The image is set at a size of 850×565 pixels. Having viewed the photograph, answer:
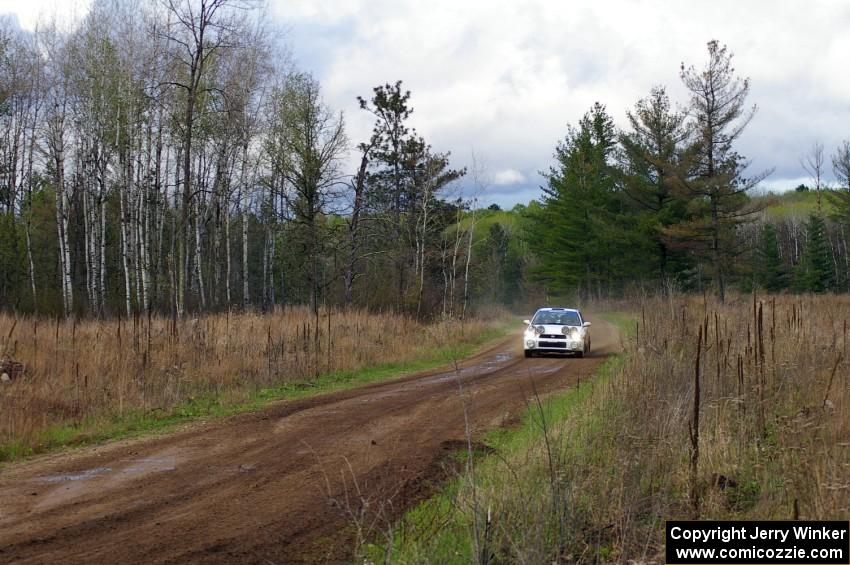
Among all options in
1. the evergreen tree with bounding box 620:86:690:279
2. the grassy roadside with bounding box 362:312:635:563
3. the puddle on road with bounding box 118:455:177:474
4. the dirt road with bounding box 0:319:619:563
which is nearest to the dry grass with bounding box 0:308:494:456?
the dirt road with bounding box 0:319:619:563

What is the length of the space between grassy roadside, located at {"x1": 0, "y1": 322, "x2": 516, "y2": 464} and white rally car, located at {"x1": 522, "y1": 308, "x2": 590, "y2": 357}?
3.03 metres

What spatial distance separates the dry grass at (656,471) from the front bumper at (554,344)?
42.3ft

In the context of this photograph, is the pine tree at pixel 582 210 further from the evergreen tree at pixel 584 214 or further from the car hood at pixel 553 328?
the car hood at pixel 553 328

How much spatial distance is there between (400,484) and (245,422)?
193 inches

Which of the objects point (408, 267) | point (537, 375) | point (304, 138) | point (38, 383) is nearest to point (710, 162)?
point (408, 267)

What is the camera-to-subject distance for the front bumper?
21906 millimetres

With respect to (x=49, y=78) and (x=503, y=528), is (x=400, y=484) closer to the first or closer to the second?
(x=503, y=528)

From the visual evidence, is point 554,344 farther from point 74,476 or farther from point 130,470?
point 74,476

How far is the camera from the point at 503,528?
15.5 feet

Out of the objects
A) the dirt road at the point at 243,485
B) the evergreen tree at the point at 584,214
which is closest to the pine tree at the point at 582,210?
the evergreen tree at the point at 584,214

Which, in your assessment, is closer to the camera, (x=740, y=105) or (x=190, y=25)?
(x=190, y=25)

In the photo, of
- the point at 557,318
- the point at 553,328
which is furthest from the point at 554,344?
the point at 557,318

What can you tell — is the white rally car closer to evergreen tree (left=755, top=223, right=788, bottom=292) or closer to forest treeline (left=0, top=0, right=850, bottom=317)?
forest treeline (left=0, top=0, right=850, bottom=317)

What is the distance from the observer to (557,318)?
2294cm
